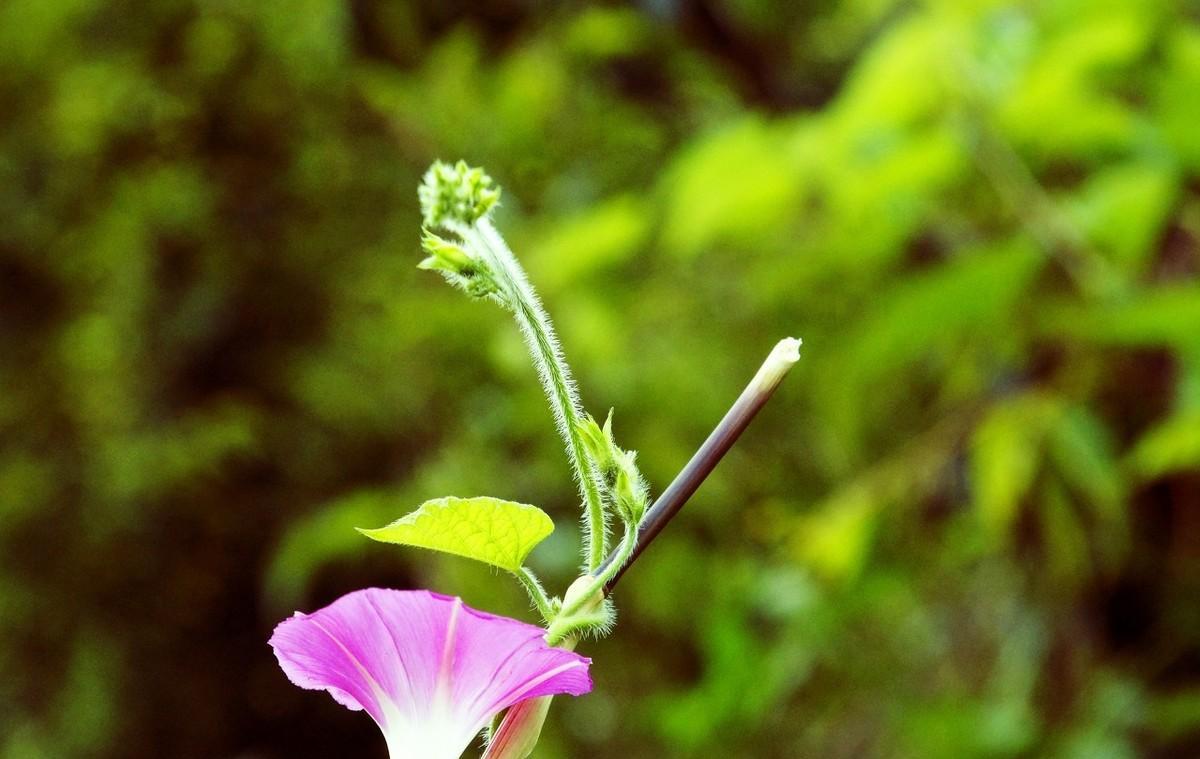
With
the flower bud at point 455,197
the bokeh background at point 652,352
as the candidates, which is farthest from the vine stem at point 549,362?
the bokeh background at point 652,352

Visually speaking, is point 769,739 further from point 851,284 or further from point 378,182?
point 378,182

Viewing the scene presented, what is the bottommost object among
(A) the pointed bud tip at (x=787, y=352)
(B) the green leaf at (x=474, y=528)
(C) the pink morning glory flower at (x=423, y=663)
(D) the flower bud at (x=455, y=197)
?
(C) the pink morning glory flower at (x=423, y=663)

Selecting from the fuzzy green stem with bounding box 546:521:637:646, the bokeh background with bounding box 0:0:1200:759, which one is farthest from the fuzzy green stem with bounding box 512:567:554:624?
the bokeh background with bounding box 0:0:1200:759

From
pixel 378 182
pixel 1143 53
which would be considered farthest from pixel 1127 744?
pixel 378 182

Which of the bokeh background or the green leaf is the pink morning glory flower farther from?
the bokeh background

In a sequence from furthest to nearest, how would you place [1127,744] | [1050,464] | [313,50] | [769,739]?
[313,50], [769,739], [1127,744], [1050,464]

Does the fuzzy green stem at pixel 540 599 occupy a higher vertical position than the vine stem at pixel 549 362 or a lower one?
lower

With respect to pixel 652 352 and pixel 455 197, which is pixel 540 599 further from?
pixel 652 352

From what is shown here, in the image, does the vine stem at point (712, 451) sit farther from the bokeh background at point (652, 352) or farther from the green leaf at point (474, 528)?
the bokeh background at point (652, 352)
